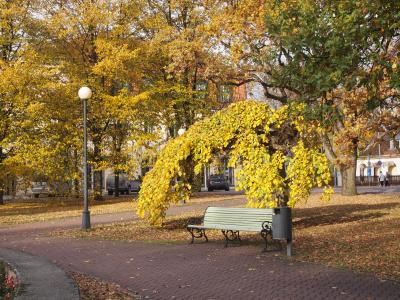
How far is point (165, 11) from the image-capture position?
3594cm

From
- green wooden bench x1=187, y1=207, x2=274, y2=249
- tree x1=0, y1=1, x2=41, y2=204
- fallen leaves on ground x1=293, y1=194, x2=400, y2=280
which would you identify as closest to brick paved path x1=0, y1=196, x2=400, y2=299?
green wooden bench x1=187, y1=207, x2=274, y2=249

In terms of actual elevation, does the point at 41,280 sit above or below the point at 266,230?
below

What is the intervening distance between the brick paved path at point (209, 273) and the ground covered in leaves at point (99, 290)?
242mm

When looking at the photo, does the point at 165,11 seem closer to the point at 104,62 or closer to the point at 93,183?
the point at 104,62

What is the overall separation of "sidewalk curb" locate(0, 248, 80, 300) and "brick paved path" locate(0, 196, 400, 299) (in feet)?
1.78

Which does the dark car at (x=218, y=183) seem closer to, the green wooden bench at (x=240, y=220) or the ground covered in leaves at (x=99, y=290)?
the green wooden bench at (x=240, y=220)

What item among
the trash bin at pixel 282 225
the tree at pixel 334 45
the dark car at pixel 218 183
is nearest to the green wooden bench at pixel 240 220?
the trash bin at pixel 282 225

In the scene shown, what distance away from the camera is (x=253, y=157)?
44.8 ft

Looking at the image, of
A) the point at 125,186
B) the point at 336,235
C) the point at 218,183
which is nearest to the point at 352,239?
the point at 336,235

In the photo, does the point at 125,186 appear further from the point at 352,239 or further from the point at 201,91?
the point at 352,239

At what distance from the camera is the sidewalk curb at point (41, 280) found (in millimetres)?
6879

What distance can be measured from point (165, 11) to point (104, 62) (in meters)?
8.47

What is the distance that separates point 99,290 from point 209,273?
6.67 feet

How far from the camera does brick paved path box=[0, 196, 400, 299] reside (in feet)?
24.3
